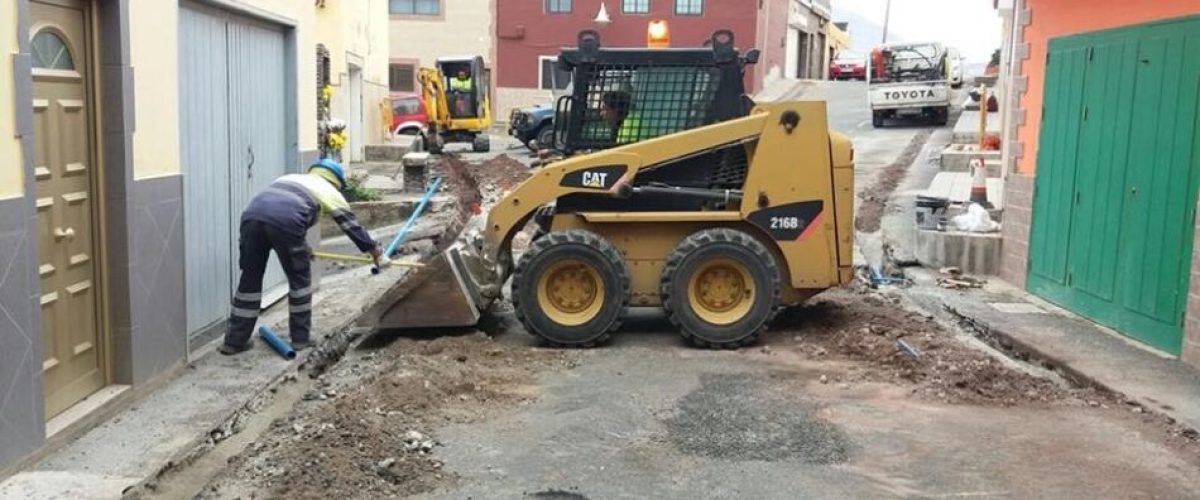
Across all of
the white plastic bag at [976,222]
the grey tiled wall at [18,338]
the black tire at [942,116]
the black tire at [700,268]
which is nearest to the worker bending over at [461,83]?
the black tire at [942,116]

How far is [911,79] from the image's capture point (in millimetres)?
30641

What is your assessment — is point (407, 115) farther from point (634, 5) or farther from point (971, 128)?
point (971, 128)

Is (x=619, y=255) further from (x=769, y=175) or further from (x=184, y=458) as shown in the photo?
(x=184, y=458)

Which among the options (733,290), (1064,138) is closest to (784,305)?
(733,290)

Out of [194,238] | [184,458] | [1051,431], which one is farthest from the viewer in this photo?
[194,238]

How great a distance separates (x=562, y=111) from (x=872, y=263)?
461 centimetres

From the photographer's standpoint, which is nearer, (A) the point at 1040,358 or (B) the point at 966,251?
(A) the point at 1040,358

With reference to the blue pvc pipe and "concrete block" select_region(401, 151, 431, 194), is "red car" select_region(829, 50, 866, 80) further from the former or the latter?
the blue pvc pipe

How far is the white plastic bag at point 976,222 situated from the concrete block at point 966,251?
178 mm

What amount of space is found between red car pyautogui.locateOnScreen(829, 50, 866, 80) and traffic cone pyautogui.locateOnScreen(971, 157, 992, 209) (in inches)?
1438

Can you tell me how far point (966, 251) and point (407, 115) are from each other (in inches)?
957

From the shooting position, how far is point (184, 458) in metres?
5.88

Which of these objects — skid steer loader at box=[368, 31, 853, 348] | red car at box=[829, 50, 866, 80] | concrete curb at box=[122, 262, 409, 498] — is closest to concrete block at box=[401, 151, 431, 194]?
concrete curb at box=[122, 262, 409, 498]

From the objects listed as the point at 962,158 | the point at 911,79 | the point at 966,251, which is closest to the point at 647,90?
the point at 966,251
